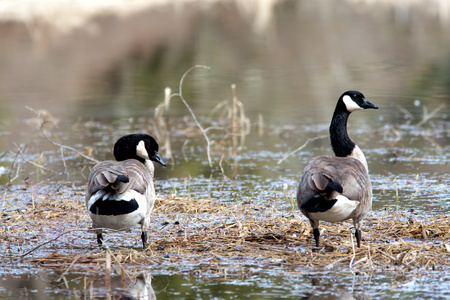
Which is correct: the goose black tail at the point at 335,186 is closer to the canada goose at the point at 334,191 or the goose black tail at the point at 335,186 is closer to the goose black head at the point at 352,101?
the canada goose at the point at 334,191

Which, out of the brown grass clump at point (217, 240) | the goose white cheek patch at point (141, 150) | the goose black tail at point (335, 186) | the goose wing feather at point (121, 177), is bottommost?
the brown grass clump at point (217, 240)

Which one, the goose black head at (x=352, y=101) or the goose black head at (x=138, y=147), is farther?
the goose black head at (x=352, y=101)

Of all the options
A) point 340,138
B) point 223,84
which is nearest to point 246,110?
point 223,84

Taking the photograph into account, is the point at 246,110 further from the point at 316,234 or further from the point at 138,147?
the point at 316,234

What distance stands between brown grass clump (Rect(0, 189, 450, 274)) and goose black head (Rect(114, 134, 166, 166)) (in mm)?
733

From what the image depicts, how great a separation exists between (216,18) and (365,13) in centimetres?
845

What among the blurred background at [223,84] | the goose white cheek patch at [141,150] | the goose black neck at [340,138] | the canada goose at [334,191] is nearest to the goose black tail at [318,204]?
the canada goose at [334,191]

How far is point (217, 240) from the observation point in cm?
646

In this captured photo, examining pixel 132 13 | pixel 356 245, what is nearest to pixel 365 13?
pixel 132 13

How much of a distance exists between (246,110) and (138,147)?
25.5ft

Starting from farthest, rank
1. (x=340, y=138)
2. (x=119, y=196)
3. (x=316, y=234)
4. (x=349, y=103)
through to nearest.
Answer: (x=349, y=103) → (x=340, y=138) → (x=316, y=234) → (x=119, y=196)

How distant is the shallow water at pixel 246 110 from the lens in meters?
5.64

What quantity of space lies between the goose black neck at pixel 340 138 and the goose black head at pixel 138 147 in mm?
1743

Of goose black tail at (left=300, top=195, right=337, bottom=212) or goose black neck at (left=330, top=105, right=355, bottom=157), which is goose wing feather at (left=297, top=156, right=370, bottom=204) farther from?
goose black neck at (left=330, top=105, right=355, bottom=157)
